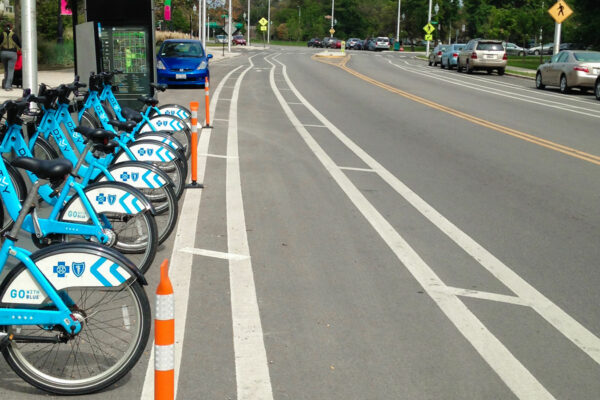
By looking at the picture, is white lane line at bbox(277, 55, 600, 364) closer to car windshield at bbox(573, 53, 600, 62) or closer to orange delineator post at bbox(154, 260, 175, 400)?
orange delineator post at bbox(154, 260, 175, 400)

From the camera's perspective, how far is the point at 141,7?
1995 centimetres

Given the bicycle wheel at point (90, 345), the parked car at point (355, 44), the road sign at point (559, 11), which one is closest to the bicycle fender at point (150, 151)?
the bicycle wheel at point (90, 345)

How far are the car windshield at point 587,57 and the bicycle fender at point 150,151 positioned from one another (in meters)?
23.4

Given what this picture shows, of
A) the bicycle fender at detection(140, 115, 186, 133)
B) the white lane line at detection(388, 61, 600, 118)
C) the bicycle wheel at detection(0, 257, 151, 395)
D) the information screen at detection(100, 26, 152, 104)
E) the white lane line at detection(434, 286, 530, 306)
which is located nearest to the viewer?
the bicycle wheel at detection(0, 257, 151, 395)

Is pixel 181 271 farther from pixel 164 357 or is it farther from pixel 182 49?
pixel 182 49

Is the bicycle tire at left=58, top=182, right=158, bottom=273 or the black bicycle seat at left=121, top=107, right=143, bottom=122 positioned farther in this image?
the black bicycle seat at left=121, top=107, right=143, bottom=122

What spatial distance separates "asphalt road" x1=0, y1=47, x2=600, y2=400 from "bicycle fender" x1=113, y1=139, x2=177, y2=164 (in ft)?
2.46

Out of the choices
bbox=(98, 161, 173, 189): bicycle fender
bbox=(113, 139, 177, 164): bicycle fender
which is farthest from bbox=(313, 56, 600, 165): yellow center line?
bbox=(98, 161, 173, 189): bicycle fender

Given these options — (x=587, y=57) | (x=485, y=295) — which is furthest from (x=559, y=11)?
(x=485, y=295)

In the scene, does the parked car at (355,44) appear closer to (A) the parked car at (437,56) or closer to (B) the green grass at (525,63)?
(B) the green grass at (525,63)

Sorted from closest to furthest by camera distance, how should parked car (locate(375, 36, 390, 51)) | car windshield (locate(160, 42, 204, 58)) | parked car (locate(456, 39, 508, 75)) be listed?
1. car windshield (locate(160, 42, 204, 58))
2. parked car (locate(456, 39, 508, 75))
3. parked car (locate(375, 36, 390, 51))

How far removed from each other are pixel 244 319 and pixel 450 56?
141 ft

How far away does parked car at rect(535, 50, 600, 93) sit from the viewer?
93.0 ft

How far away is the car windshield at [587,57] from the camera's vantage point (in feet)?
93.8
